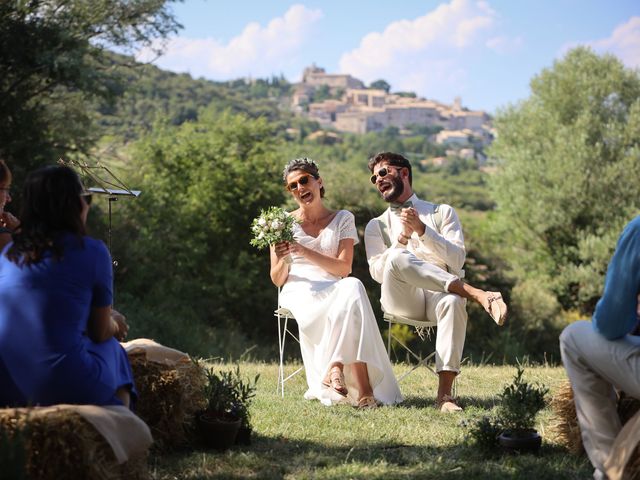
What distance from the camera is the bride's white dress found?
20.3 ft

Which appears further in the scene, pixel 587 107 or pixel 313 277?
pixel 587 107

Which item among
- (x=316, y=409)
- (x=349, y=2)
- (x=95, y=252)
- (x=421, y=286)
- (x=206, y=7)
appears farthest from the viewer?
(x=349, y=2)

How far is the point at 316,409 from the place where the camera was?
19.1ft

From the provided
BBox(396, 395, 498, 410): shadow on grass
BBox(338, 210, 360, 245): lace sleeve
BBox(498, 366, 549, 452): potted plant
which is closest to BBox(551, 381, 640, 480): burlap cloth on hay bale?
BBox(498, 366, 549, 452): potted plant

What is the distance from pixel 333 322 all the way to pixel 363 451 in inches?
67.3

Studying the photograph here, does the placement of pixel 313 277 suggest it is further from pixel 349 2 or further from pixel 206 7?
pixel 349 2

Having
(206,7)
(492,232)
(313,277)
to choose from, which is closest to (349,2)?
(492,232)

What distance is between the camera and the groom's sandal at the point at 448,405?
5.84 m

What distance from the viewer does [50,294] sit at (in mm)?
3500

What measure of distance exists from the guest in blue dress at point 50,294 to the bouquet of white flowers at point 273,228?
2.99 m

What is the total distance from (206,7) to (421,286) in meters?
14.6

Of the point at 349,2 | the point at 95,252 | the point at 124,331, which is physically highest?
the point at 349,2

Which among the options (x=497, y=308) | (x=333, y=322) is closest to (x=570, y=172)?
(x=333, y=322)

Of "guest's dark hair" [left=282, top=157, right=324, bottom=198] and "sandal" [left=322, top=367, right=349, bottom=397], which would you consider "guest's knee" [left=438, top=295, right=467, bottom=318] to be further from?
"guest's dark hair" [left=282, top=157, right=324, bottom=198]
